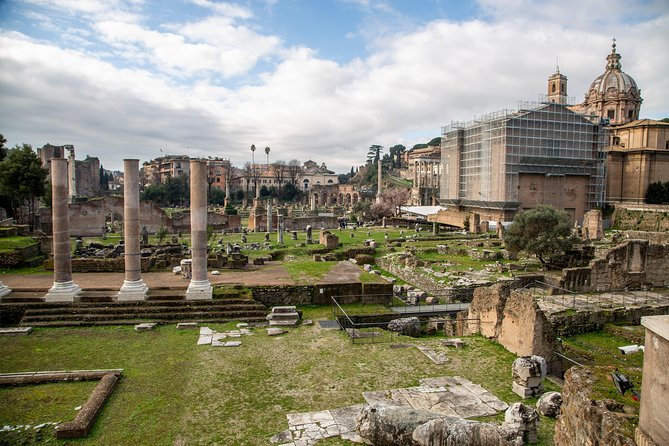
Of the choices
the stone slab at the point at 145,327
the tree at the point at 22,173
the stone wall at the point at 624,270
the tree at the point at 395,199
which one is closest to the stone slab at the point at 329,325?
the stone slab at the point at 145,327

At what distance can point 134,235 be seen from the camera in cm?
1562

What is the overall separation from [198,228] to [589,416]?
12.9 meters

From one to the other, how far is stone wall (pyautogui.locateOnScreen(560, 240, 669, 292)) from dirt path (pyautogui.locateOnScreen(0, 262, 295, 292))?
43.6ft

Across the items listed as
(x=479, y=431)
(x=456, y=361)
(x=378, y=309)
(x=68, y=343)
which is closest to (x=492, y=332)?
(x=456, y=361)

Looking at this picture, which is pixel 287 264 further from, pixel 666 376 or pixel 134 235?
pixel 666 376

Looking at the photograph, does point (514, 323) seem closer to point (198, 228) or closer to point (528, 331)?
point (528, 331)

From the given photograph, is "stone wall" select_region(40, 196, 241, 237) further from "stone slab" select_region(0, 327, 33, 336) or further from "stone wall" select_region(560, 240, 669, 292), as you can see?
"stone wall" select_region(560, 240, 669, 292)

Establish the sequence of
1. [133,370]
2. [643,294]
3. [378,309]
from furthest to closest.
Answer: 1. [643,294]
2. [378,309]
3. [133,370]

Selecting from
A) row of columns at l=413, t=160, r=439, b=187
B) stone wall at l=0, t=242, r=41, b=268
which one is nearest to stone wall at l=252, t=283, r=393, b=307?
stone wall at l=0, t=242, r=41, b=268

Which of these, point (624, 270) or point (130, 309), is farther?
point (624, 270)

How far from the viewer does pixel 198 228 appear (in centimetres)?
1550

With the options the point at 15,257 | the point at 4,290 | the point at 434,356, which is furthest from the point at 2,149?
the point at 434,356

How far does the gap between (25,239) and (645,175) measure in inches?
2249

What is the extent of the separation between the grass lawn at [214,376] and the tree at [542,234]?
1317 centimetres
